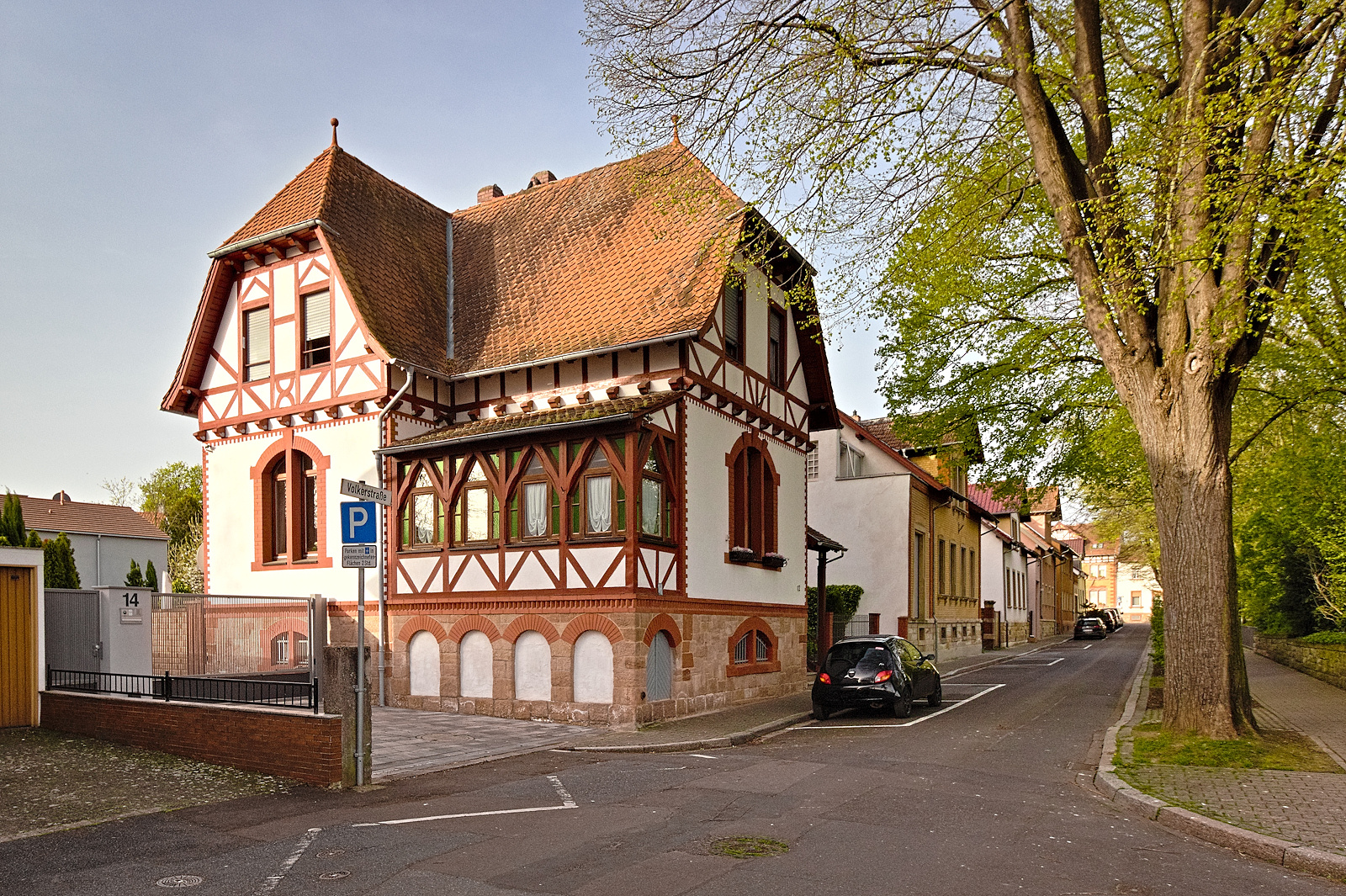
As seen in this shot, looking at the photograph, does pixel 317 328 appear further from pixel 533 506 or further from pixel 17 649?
pixel 17 649

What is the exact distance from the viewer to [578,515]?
57.4ft

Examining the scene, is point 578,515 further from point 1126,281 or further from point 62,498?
point 62,498

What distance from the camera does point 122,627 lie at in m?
14.6

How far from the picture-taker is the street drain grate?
7.73m

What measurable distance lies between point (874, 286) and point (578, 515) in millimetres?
6160

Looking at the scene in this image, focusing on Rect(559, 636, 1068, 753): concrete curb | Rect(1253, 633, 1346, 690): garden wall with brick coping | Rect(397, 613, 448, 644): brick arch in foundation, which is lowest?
Rect(1253, 633, 1346, 690): garden wall with brick coping

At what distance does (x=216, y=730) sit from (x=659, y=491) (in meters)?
8.39

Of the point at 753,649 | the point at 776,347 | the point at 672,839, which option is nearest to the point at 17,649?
the point at 672,839

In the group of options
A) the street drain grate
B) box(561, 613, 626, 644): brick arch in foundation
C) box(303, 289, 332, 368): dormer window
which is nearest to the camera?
the street drain grate

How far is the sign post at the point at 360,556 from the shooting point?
34.8 ft

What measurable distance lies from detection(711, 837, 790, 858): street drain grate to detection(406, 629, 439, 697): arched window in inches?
458

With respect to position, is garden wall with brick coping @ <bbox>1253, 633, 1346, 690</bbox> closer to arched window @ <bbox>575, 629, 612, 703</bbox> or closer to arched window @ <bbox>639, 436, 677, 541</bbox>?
arched window @ <bbox>639, 436, 677, 541</bbox>

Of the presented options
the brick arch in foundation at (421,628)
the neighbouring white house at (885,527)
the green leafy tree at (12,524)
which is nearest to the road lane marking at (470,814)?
the brick arch in foundation at (421,628)

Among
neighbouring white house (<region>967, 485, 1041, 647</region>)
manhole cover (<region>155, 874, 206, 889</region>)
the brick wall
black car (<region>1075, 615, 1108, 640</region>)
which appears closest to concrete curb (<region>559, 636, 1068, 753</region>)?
the brick wall
